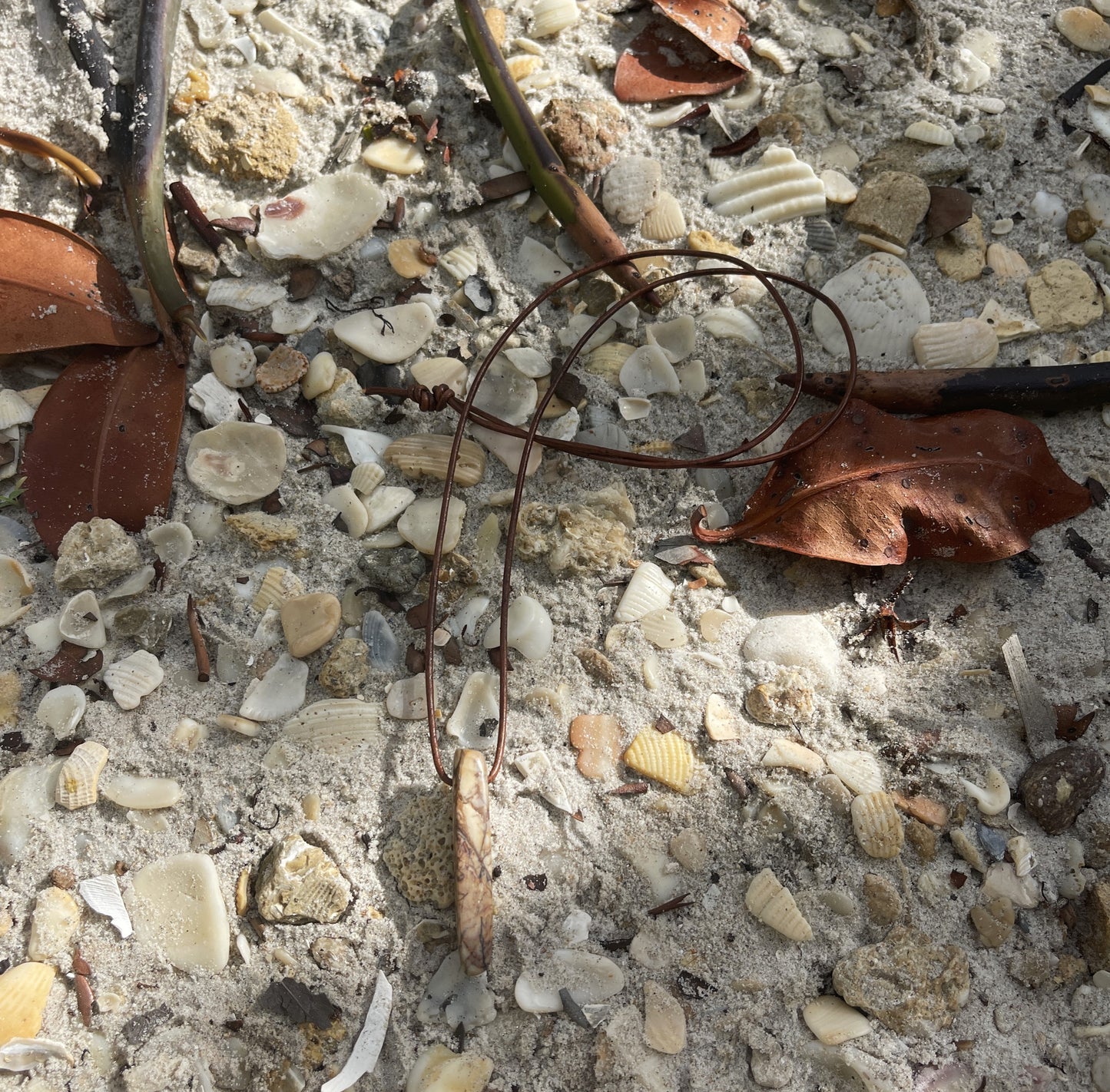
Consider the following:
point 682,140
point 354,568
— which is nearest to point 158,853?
point 354,568

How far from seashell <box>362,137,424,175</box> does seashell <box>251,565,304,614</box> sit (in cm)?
93

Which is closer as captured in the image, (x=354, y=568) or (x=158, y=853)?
(x=158, y=853)

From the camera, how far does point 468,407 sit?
1717 millimetres

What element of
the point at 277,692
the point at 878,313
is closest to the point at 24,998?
the point at 277,692

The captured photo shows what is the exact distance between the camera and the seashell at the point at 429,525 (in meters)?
1.67

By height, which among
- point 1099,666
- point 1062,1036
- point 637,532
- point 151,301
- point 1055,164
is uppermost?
point 1055,164

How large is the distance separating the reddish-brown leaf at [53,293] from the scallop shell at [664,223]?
1080 mm

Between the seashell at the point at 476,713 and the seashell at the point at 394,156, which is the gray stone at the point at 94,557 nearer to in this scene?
the seashell at the point at 476,713

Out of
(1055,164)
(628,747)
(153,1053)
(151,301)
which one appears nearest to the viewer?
(153,1053)

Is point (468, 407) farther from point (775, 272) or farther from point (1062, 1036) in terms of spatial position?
point (1062, 1036)

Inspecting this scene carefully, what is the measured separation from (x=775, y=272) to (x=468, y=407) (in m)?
0.73

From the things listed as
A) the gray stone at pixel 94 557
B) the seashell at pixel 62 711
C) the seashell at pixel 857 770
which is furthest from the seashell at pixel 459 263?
the seashell at pixel 857 770

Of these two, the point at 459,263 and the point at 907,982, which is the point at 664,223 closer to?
the point at 459,263

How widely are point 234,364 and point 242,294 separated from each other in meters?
0.16
